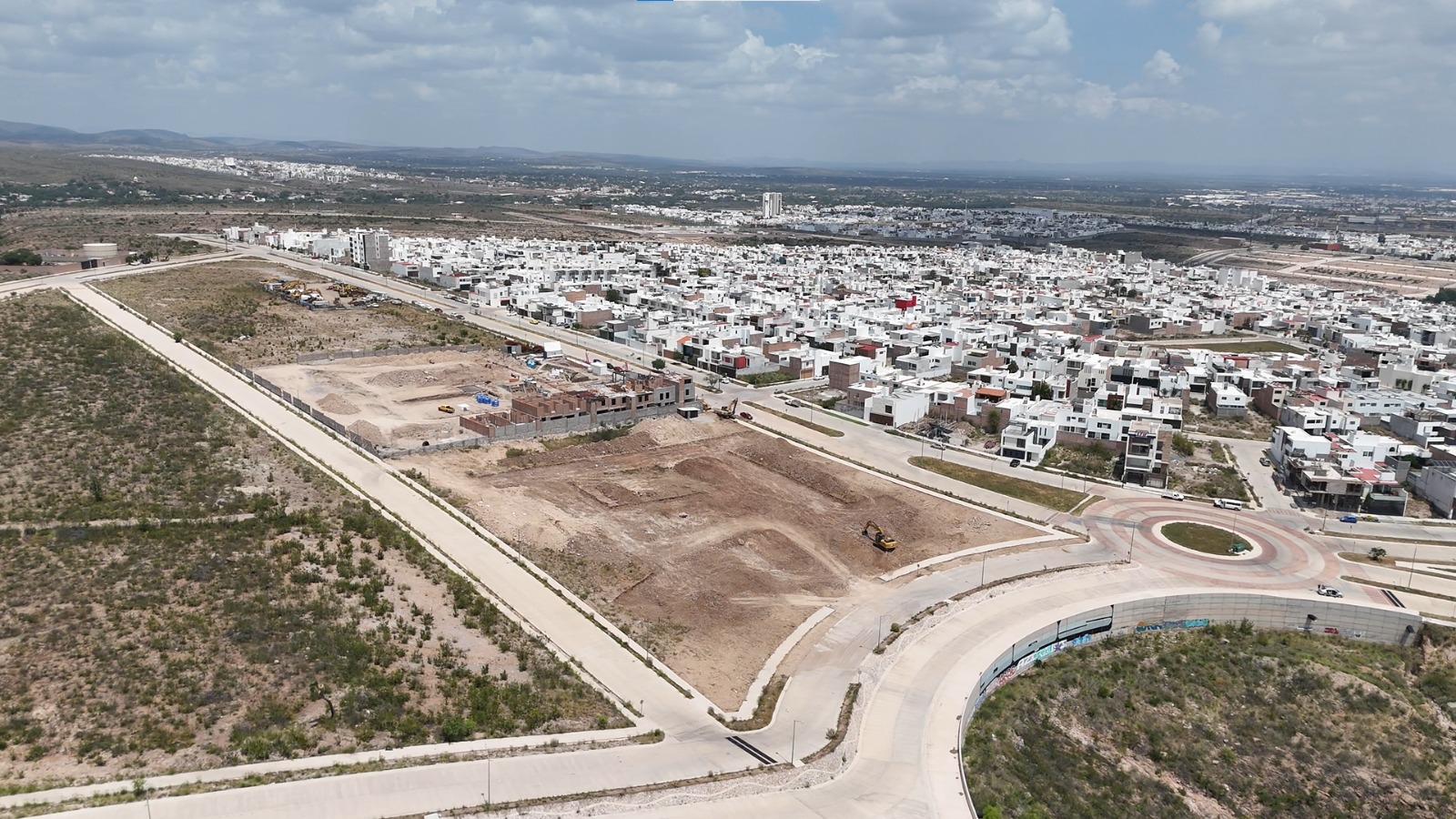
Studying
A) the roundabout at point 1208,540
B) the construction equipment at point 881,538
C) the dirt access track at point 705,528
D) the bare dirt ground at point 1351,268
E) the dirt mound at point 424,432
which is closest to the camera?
the dirt access track at point 705,528

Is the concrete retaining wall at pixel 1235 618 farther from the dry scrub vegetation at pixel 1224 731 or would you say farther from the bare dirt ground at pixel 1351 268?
the bare dirt ground at pixel 1351 268

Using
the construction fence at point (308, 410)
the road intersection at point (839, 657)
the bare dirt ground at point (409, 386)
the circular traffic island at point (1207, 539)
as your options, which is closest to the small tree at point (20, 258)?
the bare dirt ground at point (409, 386)

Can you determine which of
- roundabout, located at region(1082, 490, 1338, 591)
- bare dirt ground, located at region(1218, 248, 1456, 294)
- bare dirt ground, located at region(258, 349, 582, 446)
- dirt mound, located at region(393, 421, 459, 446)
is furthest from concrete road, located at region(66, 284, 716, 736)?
bare dirt ground, located at region(1218, 248, 1456, 294)

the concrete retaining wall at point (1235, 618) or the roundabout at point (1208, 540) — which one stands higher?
the roundabout at point (1208, 540)

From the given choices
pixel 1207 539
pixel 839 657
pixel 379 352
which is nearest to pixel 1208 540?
pixel 1207 539

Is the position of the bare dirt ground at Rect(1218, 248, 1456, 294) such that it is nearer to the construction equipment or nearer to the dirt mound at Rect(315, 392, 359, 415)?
the construction equipment

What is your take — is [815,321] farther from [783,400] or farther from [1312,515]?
[1312,515]
